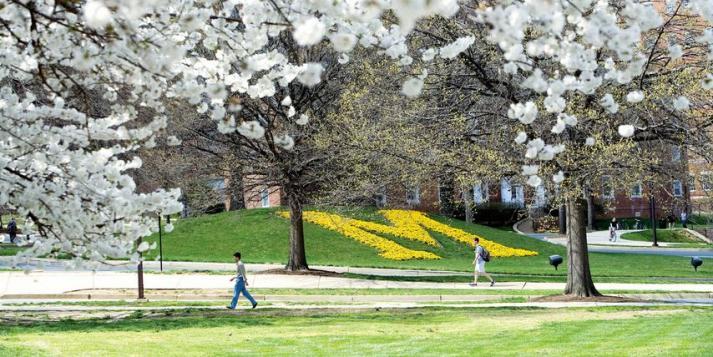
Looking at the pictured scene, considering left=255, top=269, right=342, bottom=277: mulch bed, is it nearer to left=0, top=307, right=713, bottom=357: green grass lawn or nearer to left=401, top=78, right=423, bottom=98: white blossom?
left=0, top=307, right=713, bottom=357: green grass lawn

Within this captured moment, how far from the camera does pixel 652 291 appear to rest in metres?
24.9

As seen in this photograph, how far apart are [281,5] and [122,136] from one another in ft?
9.09

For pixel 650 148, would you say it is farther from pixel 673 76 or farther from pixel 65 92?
pixel 65 92

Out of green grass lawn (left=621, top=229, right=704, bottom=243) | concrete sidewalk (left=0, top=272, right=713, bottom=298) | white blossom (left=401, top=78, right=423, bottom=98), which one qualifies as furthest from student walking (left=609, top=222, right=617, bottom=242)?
white blossom (left=401, top=78, right=423, bottom=98)

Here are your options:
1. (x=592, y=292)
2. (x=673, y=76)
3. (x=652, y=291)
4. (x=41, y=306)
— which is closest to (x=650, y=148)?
(x=673, y=76)

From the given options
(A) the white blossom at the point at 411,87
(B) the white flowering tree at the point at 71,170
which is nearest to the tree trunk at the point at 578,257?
(B) the white flowering tree at the point at 71,170

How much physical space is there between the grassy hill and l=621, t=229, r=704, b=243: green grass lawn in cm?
1709

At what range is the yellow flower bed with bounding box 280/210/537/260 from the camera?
3831 cm

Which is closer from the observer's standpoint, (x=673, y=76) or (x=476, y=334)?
(x=476, y=334)

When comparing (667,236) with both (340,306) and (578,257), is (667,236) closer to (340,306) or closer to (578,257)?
(578,257)

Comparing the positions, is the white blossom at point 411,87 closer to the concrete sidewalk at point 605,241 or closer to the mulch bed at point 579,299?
the mulch bed at point 579,299

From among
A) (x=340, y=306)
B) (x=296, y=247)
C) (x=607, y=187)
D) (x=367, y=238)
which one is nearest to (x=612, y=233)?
(x=367, y=238)

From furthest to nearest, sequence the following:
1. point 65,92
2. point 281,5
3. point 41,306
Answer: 1. point 41,306
2. point 65,92
3. point 281,5

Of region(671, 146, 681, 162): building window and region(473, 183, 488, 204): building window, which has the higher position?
region(671, 146, 681, 162): building window
